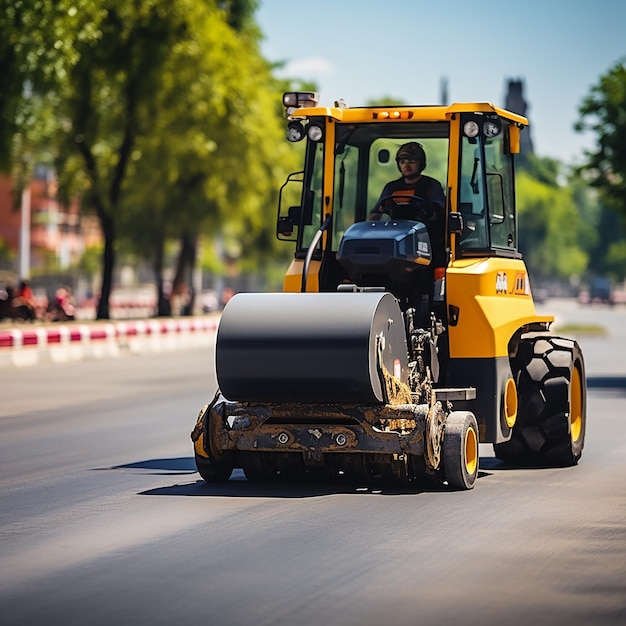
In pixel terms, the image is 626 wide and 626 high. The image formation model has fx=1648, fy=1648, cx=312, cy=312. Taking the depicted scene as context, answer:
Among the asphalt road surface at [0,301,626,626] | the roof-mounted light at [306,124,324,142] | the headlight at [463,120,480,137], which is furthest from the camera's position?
the roof-mounted light at [306,124,324,142]

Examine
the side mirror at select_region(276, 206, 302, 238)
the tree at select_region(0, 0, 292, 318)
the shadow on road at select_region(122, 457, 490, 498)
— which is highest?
the tree at select_region(0, 0, 292, 318)

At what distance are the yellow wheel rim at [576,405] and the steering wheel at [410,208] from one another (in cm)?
217

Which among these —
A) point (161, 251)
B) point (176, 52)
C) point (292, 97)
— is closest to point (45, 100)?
point (176, 52)

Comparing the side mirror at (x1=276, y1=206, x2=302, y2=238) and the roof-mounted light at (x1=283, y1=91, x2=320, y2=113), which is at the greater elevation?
the roof-mounted light at (x1=283, y1=91, x2=320, y2=113)

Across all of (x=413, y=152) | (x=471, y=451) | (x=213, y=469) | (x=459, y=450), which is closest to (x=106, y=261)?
(x=413, y=152)

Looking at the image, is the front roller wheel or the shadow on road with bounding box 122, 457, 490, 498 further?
the shadow on road with bounding box 122, 457, 490, 498

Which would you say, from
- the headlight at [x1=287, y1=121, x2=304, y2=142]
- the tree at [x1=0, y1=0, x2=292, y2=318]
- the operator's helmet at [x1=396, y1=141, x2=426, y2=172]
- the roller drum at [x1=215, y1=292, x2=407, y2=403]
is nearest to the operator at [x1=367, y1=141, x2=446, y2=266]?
the operator's helmet at [x1=396, y1=141, x2=426, y2=172]

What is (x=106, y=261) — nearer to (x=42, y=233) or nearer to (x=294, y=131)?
(x=294, y=131)

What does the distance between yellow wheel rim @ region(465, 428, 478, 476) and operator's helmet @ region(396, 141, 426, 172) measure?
7.81 feet

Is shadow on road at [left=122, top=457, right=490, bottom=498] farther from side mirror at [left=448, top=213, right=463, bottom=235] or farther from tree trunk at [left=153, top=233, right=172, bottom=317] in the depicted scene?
tree trunk at [left=153, top=233, right=172, bottom=317]

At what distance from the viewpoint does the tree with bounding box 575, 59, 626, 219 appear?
3425cm

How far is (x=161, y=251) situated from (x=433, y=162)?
45542 millimetres

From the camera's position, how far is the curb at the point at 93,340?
32.8 m

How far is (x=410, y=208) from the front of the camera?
1321 centimetres
